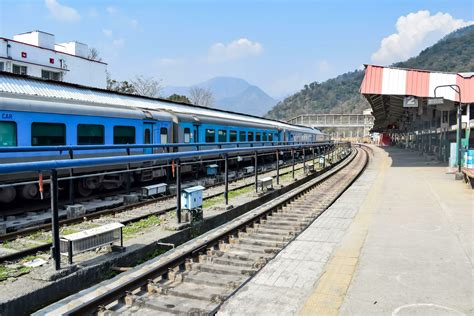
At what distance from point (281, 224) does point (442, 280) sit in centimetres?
424

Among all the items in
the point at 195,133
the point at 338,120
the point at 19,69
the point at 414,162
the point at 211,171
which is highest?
the point at 19,69

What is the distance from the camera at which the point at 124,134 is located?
14930 mm

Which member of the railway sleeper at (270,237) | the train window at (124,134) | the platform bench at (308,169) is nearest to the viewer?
the railway sleeper at (270,237)

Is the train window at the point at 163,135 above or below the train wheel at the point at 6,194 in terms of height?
above

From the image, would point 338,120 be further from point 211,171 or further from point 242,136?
point 211,171

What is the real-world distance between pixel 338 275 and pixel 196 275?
1.97 metres

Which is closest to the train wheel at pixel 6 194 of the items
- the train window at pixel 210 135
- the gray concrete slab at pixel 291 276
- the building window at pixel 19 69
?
the gray concrete slab at pixel 291 276

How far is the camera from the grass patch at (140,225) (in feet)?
26.1

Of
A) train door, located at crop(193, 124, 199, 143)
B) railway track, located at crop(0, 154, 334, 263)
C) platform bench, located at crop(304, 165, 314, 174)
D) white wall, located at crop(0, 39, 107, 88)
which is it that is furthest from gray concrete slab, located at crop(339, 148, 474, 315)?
white wall, located at crop(0, 39, 107, 88)

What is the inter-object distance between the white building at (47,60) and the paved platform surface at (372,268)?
3362 centimetres

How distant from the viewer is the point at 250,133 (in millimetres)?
27828

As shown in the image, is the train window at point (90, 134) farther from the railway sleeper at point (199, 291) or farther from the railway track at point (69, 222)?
the railway sleeper at point (199, 291)

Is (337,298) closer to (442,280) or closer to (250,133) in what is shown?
(442,280)

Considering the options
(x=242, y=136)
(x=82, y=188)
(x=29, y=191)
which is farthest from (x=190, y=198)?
(x=242, y=136)
